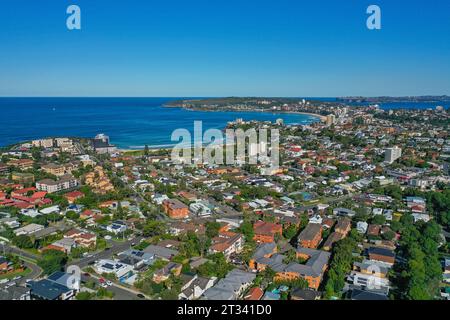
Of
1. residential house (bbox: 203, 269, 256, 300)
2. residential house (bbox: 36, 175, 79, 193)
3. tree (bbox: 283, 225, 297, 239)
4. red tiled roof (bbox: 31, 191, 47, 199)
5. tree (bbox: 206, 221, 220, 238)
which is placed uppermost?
residential house (bbox: 36, 175, 79, 193)

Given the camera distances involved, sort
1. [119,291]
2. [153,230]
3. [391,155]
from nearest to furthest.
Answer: [119,291] → [153,230] → [391,155]

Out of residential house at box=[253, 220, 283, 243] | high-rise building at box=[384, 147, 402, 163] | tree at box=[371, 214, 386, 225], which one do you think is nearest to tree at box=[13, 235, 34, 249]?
residential house at box=[253, 220, 283, 243]

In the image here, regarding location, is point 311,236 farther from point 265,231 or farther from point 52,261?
point 52,261

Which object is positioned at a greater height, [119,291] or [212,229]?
[212,229]

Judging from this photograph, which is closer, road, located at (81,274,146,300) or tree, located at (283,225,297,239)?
road, located at (81,274,146,300)

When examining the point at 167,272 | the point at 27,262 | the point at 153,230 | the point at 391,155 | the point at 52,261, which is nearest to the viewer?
the point at 167,272

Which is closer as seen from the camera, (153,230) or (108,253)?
(108,253)

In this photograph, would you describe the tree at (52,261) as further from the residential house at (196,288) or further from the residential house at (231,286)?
the residential house at (231,286)

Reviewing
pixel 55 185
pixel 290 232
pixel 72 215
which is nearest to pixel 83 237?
pixel 72 215

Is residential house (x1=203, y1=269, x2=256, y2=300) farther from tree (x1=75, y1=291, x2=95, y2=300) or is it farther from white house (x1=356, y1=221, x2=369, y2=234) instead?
white house (x1=356, y1=221, x2=369, y2=234)
